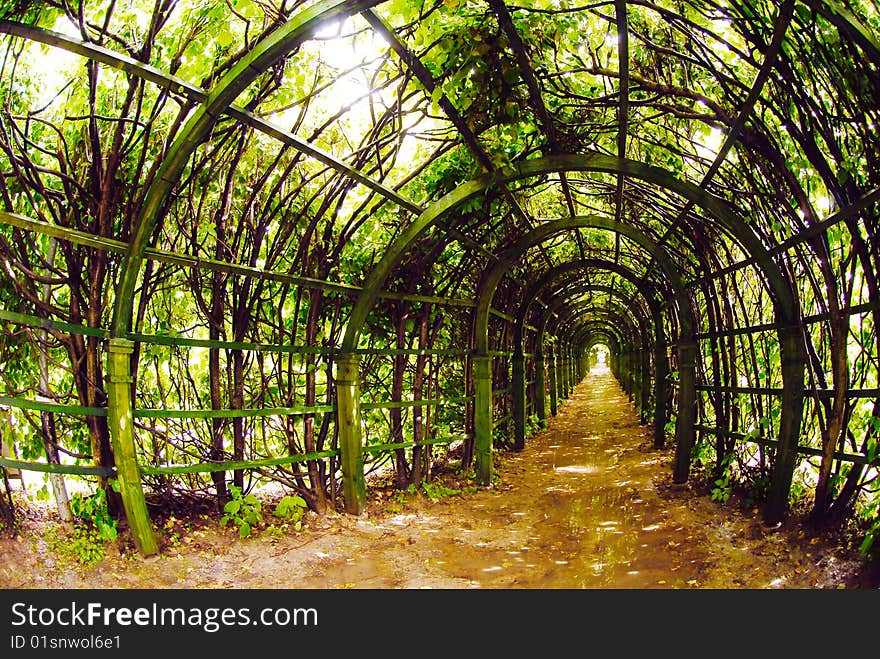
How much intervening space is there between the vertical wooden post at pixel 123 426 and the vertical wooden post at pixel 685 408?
531 cm

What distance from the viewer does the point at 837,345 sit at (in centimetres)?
379

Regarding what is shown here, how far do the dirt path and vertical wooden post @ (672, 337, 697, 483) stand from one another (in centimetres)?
44

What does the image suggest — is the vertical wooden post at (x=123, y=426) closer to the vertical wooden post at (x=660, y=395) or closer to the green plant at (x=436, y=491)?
the green plant at (x=436, y=491)

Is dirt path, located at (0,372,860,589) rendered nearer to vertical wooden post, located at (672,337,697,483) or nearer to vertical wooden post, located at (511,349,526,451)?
vertical wooden post, located at (672,337,697,483)

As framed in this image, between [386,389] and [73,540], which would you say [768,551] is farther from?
[73,540]

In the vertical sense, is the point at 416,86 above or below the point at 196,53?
below

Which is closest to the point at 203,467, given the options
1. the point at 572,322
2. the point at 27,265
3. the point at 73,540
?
the point at 73,540

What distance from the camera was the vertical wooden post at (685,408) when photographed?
6.31 m

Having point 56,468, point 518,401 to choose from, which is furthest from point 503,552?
point 518,401

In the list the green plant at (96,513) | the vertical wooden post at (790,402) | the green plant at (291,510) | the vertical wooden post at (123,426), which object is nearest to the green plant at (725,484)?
the vertical wooden post at (790,402)

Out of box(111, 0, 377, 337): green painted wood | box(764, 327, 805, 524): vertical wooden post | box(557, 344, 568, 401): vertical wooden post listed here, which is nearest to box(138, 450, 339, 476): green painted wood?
box(111, 0, 377, 337): green painted wood

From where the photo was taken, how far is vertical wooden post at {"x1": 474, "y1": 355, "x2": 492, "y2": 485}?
6613 millimetres
